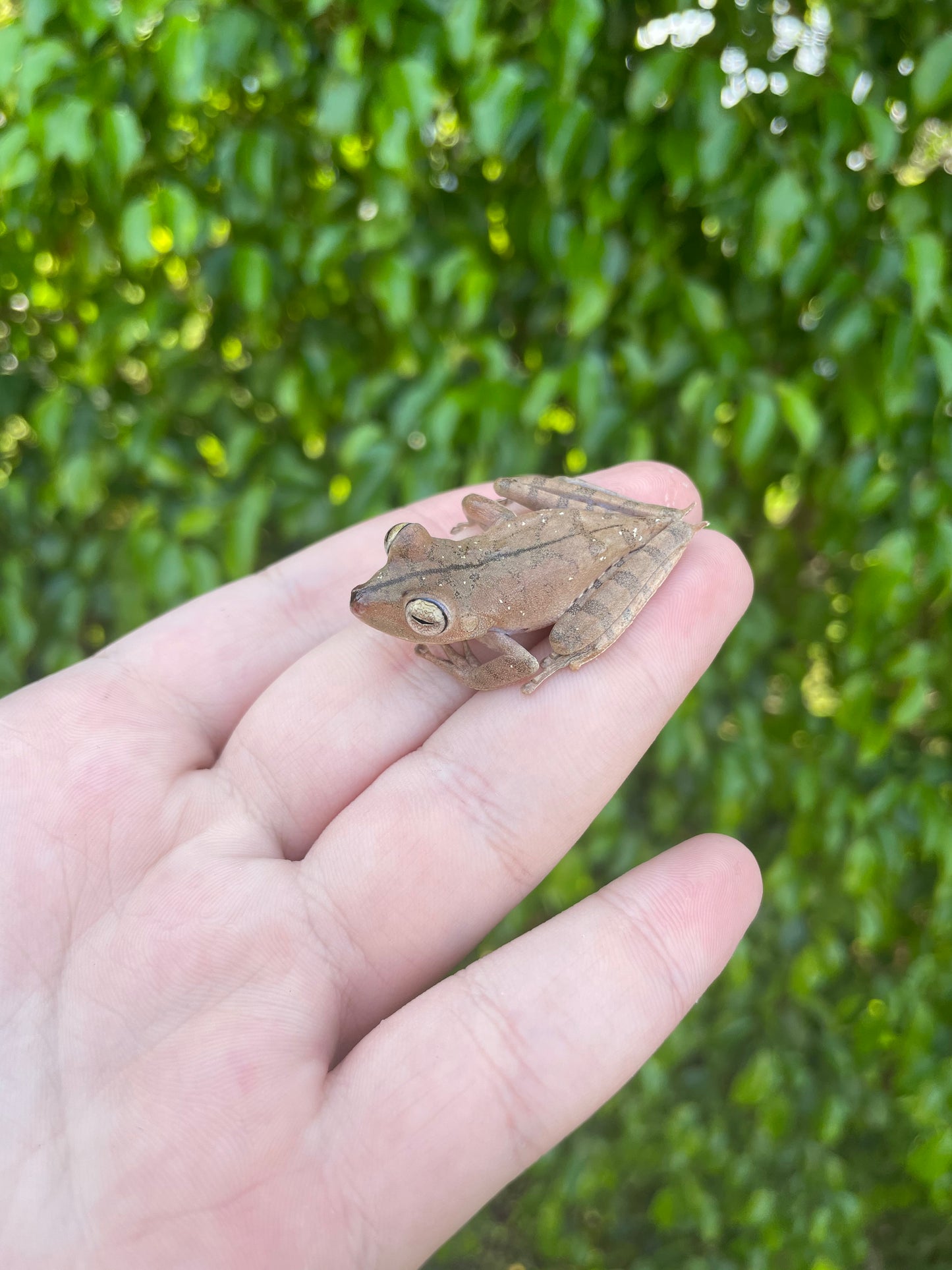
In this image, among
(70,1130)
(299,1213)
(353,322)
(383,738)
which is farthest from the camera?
(353,322)

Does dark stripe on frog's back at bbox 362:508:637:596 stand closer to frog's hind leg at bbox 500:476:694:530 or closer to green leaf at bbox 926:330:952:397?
frog's hind leg at bbox 500:476:694:530

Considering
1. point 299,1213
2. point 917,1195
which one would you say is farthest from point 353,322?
point 917,1195

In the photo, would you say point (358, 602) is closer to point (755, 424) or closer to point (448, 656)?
point (448, 656)

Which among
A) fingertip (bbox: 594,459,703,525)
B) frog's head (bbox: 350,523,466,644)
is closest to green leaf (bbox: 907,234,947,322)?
fingertip (bbox: 594,459,703,525)

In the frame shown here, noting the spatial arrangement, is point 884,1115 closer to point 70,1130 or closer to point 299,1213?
point 299,1213

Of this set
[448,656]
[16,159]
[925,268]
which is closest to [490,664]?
[448,656]

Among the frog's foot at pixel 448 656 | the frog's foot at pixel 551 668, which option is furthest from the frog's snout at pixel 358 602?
the frog's foot at pixel 551 668
